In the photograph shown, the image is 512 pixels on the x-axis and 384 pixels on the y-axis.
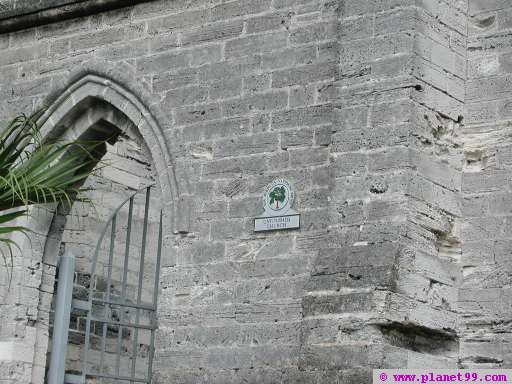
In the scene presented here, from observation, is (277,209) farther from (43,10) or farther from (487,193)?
(43,10)

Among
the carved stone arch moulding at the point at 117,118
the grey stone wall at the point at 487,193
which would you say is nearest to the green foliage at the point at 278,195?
the carved stone arch moulding at the point at 117,118

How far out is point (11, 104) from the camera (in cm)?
927

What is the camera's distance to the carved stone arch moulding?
8.18 meters

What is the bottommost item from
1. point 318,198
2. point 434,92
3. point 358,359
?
point 358,359

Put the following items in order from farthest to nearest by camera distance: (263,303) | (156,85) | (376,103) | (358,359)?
(156,85) < (263,303) < (376,103) < (358,359)

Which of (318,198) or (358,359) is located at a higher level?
(318,198)

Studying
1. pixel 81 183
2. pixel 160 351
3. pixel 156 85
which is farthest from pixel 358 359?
pixel 81 183

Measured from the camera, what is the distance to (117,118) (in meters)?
8.85

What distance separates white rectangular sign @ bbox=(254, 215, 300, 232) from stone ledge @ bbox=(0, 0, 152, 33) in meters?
1.97

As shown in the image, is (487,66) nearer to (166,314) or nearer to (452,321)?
(452,321)

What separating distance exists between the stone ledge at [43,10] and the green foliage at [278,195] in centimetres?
187

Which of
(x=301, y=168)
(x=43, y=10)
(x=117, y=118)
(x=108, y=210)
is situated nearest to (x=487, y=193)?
(x=301, y=168)

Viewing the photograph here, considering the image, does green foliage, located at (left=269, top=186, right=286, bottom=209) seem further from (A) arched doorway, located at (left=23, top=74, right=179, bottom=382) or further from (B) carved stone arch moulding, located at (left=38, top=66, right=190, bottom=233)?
(A) arched doorway, located at (left=23, top=74, right=179, bottom=382)

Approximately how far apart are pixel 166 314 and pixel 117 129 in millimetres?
1695
